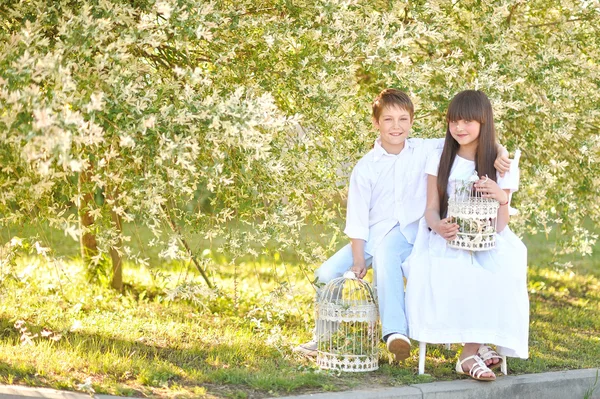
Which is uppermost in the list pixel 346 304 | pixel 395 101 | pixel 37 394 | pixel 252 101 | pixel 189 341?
pixel 395 101

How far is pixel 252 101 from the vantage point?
376 cm

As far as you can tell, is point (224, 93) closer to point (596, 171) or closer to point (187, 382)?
point (187, 382)

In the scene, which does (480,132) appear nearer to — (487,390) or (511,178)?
(511,178)

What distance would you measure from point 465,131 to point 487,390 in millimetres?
1431

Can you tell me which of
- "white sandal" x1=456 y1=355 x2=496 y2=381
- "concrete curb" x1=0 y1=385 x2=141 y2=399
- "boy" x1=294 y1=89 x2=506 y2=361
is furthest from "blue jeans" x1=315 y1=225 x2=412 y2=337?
"concrete curb" x1=0 y1=385 x2=141 y2=399

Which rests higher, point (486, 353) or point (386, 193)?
point (386, 193)

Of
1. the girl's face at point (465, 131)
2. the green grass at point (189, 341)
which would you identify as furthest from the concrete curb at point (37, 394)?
the girl's face at point (465, 131)

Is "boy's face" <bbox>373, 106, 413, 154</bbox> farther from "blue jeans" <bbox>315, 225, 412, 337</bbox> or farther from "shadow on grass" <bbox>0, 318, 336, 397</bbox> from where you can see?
"shadow on grass" <bbox>0, 318, 336, 397</bbox>

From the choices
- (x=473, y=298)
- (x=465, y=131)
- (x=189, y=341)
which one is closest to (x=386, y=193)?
(x=465, y=131)

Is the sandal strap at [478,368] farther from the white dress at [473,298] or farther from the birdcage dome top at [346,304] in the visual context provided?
the birdcage dome top at [346,304]

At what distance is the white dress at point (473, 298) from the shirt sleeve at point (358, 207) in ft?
1.51

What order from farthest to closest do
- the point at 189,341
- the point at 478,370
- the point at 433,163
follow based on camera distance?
the point at 189,341, the point at 433,163, the point at 478,370

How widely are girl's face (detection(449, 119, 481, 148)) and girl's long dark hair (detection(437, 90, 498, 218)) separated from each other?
0.8 inches

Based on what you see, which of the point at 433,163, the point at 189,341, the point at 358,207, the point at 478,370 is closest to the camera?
the point at 478,370
